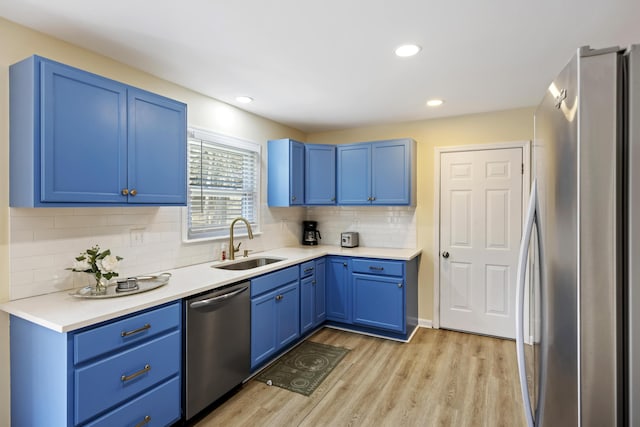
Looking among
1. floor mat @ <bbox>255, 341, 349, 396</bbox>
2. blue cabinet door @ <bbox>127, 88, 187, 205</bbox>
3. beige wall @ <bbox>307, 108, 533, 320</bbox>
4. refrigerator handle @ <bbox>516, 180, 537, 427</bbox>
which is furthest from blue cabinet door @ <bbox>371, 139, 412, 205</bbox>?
refrigerator handle @ <bbox>516, 180, 537, 427</bbox>

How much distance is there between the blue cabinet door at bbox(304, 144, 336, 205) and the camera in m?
4.14

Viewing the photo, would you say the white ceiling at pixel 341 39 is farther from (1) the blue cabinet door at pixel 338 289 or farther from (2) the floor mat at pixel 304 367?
(2) the floor mat at pixel 304 367

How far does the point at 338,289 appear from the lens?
3791 mm

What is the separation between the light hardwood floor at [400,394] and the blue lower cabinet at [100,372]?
0.51m

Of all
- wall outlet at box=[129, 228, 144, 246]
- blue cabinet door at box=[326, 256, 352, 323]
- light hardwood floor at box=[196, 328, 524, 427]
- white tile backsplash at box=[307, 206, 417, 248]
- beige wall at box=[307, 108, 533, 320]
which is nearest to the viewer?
light hardwood floor at box=[196, 328, 524, 427]

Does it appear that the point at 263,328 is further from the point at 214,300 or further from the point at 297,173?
the point at 297,173

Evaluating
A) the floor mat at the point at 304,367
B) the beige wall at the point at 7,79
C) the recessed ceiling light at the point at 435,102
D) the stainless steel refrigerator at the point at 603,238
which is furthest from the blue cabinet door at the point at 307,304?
the stainless steel refrigerator at the point at 603,238

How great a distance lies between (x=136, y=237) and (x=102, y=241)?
0.25 metres

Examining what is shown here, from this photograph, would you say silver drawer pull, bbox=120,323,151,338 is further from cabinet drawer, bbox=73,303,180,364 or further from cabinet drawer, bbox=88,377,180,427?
cabinet drawer, bbox=88,377,180,427

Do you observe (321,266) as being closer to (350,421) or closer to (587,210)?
(350,421)

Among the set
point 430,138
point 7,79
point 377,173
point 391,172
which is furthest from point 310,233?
point 7,79

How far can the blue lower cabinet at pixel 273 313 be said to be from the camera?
271cm

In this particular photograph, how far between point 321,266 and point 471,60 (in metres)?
2.40

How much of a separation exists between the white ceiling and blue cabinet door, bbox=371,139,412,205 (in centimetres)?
79
